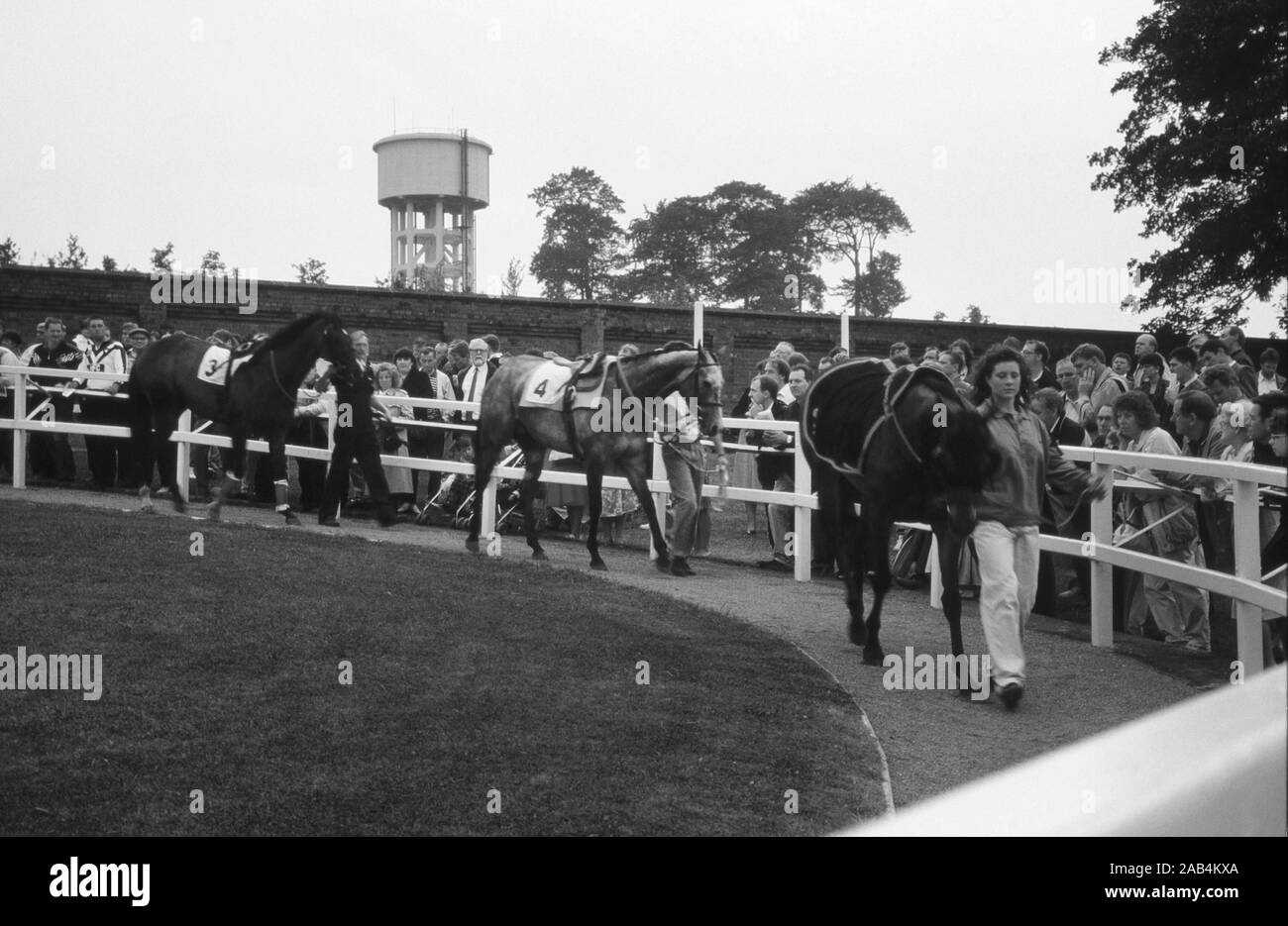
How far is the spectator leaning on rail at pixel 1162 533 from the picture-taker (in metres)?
9.66

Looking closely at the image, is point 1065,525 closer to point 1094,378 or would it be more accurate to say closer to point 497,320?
point 1094,378

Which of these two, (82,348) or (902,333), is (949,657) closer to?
(82,348)

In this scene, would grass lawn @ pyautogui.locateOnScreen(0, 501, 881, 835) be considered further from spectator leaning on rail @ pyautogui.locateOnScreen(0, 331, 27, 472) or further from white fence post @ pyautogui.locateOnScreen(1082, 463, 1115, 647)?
spectator leaning on rail @ pyautogui.locateOnScreen(0, 331, 27, 472)

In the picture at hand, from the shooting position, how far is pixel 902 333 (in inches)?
1247

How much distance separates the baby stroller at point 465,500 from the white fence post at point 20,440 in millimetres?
5298

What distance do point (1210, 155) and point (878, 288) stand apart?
120 ft

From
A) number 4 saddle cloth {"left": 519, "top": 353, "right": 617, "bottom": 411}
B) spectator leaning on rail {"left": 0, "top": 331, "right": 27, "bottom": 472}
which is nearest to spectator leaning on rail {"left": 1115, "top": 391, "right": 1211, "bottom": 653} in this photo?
number 4 saddle cloth {"left": 519, "top": 353, "right": 617, "bottom": 411}

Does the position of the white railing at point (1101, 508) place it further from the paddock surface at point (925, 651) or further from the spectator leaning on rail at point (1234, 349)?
the spectator leaning on rail at point (1234, 349)

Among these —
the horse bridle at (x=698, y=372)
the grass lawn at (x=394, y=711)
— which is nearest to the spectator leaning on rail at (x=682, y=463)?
the horse bridle at (x=698, y=372)

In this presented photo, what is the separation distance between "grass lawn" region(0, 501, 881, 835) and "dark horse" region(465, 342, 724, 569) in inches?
89.8

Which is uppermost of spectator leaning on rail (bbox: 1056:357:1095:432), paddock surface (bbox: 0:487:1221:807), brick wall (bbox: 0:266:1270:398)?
brick wall (bbox: 0:266:1270:398)

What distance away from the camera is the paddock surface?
6949 millimetres

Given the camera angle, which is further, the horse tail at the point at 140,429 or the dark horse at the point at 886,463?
the horse tail at the point at 140,429

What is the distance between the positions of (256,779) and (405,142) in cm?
4684
